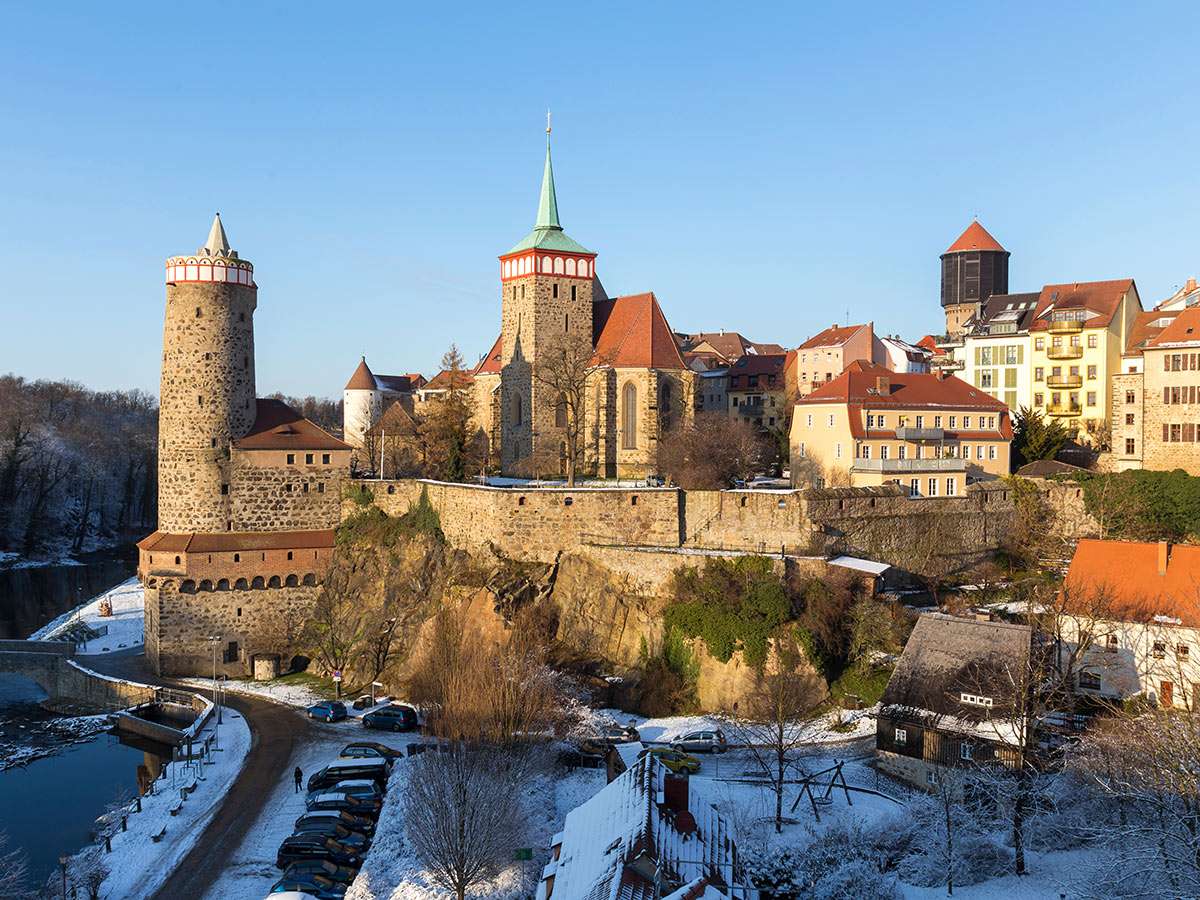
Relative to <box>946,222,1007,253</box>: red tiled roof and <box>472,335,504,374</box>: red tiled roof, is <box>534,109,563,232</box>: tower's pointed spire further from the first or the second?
<box>946,222,1007,253</box>: red tiled roof

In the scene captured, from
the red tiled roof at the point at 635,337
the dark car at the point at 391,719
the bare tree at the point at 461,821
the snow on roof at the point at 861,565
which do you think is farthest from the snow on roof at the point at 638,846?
the red tiled roof at the point at 635,337

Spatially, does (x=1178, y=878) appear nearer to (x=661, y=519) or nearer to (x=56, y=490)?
(x=661, y=519)

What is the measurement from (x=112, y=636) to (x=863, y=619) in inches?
1503

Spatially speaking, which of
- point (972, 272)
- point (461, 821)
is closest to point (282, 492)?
point (461, 821)

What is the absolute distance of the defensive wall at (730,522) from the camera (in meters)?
37.7

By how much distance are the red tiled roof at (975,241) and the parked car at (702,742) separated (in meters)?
69.6

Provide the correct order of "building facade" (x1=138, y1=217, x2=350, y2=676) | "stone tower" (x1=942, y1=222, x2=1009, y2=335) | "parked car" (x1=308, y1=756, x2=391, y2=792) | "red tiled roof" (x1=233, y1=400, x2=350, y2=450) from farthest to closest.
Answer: "stone tower" (x1=942, y1=222, x2=1009, y2=335) < "red tiled roof" (x1=233, y1=400, x2=350, y2=450) < "building facade" (x1=138, y1=217, x2=350, y2=676) < "parked car" (x1=308, y1=756, x2=391, y2=792)

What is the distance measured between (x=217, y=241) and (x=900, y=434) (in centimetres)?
3261

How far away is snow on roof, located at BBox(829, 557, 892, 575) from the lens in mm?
35256

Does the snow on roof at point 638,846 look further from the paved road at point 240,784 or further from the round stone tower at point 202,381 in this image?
the round stone tower at point 202,381

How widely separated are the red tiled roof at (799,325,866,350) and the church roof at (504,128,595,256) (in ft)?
65.5

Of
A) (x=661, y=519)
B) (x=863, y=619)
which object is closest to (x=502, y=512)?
(x=661, y=519)

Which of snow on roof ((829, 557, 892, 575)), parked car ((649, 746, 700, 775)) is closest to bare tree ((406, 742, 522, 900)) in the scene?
parked car ((649, 746, 700, 775))

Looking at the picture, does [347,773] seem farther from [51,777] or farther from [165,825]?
[51,777]
